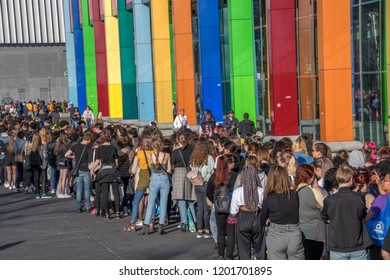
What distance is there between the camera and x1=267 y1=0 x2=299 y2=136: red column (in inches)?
1029

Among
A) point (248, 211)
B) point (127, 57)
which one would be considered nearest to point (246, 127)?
point (248, 211)

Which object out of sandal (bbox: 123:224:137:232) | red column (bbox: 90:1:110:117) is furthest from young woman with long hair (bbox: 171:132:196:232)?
red column (bbox: 90:1:110:117)

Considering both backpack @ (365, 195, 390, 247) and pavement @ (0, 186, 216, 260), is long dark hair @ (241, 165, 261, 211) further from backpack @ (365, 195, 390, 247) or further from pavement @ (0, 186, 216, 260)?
pavement @ (0, 186, 216, 260)

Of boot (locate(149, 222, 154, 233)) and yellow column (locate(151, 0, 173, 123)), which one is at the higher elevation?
yellow column (locate(151, 0, 173, 123))

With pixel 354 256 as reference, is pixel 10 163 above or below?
below

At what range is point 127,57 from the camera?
4434cm

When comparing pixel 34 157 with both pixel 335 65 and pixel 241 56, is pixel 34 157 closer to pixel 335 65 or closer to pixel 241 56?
pixel 335 65

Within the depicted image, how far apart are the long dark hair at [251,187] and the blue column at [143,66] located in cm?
2873

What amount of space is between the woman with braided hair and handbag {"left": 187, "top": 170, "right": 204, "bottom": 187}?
332cm

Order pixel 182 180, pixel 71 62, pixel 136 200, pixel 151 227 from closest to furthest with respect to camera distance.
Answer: pixel 182 180
pixel 151 227
pixel 136 200
pixel 71 62

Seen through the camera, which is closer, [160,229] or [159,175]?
[159,175]

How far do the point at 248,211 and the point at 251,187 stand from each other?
0.30m

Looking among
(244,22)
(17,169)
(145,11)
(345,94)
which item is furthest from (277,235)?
(145,11)

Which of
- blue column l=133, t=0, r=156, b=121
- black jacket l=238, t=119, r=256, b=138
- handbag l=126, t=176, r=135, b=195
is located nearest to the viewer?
handbag l=126, t=176, r=135, b=195
